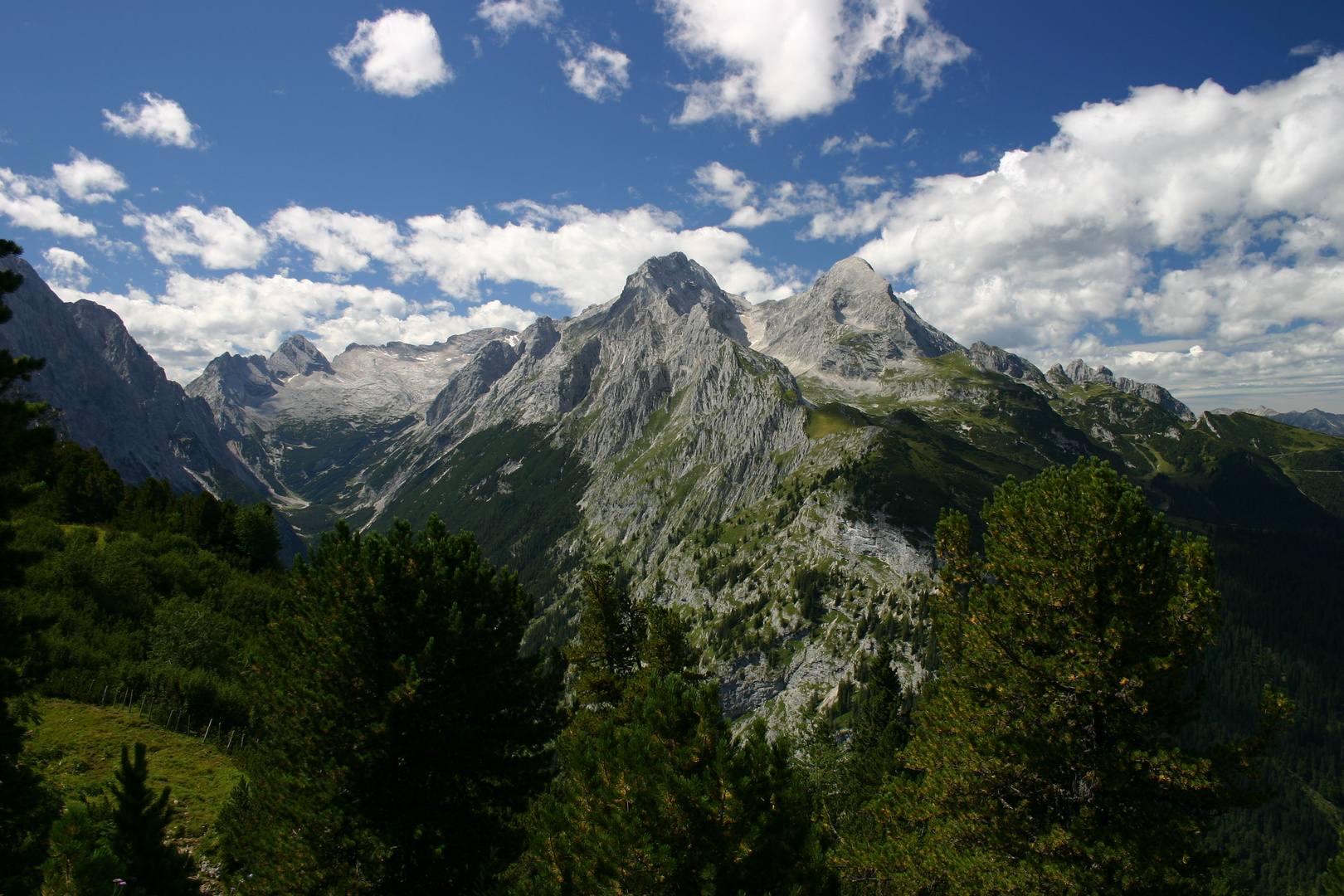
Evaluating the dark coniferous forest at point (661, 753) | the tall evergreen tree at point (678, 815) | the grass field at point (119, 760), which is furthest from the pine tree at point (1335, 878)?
the grass field at point (119, 760)

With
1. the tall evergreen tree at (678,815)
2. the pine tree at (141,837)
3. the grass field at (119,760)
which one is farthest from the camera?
the grass field at (119,760)

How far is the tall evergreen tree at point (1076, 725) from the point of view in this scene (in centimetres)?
1301

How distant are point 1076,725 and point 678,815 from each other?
1036cm

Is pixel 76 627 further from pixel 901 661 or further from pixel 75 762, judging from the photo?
pixel 901 661

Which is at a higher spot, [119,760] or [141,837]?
[141,837]

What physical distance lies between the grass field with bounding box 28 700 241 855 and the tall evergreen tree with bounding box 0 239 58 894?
7483mm

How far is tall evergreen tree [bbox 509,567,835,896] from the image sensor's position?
11.9 m

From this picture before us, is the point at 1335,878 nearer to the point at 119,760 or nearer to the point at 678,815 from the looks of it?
the point at 678,815

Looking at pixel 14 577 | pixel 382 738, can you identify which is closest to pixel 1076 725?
pixel 382 738

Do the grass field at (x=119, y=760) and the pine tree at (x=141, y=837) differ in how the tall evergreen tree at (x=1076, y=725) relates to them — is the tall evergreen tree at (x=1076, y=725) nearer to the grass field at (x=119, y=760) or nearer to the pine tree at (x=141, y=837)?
the pine tree at (x=141, y=837)

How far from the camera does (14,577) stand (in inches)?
481

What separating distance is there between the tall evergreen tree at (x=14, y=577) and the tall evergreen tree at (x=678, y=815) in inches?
400

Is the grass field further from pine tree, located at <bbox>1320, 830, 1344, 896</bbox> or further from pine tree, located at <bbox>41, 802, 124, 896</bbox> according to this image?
pine tree, located at <bbox>1320, 830, 1344, 896</bbox>

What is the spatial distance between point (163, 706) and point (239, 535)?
40171mm
